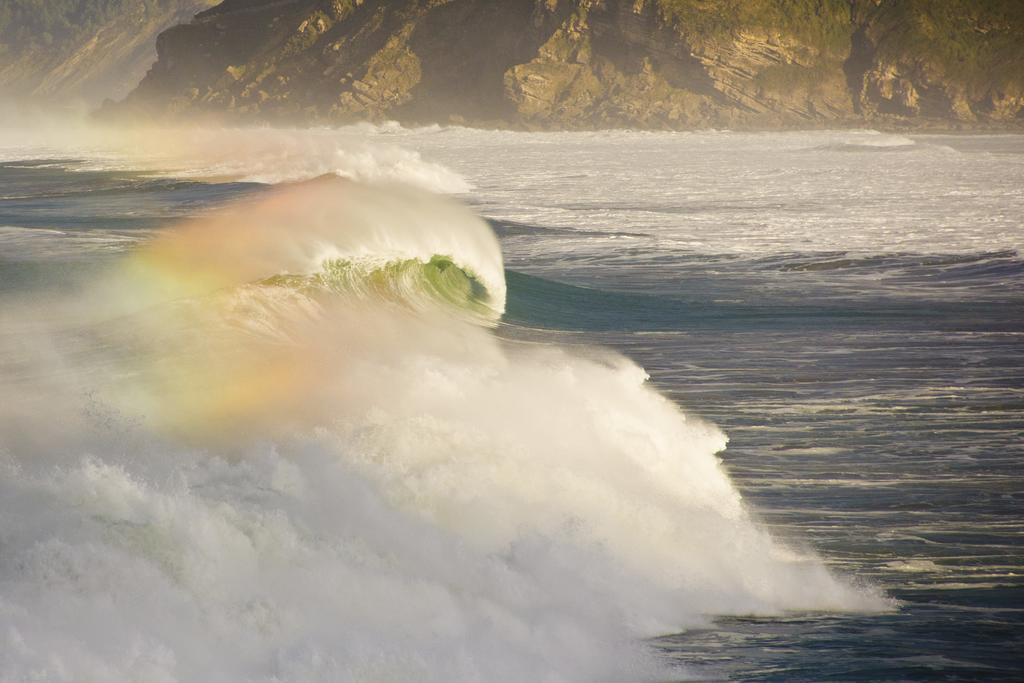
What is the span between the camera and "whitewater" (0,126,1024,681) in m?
6.25

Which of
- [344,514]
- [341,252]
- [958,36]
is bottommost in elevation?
[344,514]

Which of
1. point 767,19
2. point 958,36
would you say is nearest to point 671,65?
point 767,19

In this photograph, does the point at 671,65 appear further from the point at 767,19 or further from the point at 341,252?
the point at 341,252

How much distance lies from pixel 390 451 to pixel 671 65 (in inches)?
3588

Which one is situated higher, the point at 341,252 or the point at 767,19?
the point at 767,19

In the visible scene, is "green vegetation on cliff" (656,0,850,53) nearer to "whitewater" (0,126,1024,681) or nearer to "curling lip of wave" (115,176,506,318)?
"whitewater" (0,126,1024,681)

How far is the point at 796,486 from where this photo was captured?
923 cm

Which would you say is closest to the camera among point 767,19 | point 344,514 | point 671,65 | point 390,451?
point 344,514

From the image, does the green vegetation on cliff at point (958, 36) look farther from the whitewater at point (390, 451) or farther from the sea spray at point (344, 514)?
the sea spray at point (344, 514)

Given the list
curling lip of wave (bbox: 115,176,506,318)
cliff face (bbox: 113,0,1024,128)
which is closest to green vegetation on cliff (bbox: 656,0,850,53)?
cliff face (bbox: 113,0,1024,128)

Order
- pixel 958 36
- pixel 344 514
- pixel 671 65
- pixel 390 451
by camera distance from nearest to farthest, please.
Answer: pixel 344 514
pixel 390 451
pixel 958 36
pixel 671 65

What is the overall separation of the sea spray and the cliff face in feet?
270

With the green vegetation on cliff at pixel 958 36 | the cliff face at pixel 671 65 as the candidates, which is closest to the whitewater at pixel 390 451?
the cliff face at pixel 671 65

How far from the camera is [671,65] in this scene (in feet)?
316
